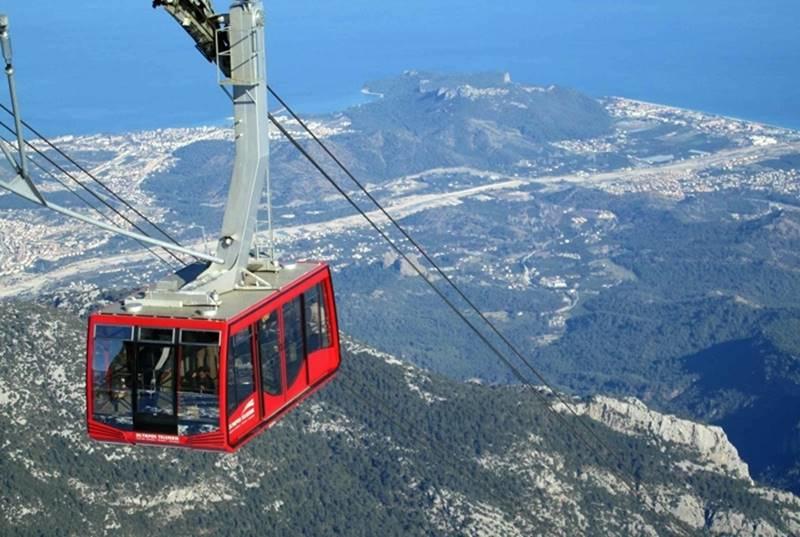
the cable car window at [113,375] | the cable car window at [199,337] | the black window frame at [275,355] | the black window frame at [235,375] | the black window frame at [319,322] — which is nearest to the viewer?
the cable car window at [199,337]

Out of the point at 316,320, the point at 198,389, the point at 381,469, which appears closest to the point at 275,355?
the point at 198,389

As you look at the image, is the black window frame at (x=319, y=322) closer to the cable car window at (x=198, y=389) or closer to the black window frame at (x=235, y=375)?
the black window frame at (x=235, y=375)

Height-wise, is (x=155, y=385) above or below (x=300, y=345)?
above

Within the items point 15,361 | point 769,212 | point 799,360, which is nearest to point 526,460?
point 15,361

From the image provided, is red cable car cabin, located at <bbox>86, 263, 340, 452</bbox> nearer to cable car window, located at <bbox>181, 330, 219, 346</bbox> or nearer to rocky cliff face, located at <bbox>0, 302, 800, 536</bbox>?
cable car window, located at <bbox>181, 330, 219, 346</bbox>

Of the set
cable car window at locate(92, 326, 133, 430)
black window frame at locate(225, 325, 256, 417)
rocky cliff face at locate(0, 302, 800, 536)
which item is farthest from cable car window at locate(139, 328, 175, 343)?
rocky cliff face at locate(0, 302, 800, 536)

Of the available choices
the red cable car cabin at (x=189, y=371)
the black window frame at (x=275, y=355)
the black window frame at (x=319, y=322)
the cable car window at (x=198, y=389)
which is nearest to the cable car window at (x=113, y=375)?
the red cable car cabin at (x=189, y=371)

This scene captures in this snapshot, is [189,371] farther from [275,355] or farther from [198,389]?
[275,355]
